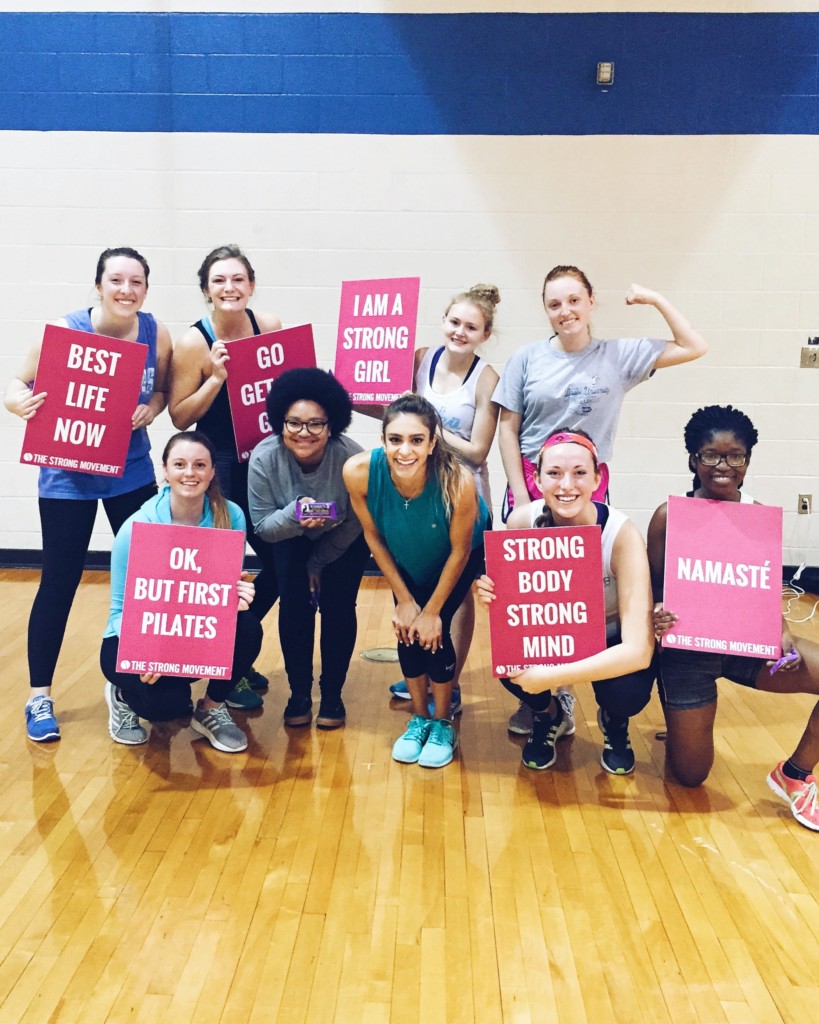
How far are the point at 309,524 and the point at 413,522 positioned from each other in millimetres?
333

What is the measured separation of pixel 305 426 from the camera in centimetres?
301

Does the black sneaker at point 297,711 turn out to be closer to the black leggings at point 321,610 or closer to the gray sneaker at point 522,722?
the black leggings at point 321,610

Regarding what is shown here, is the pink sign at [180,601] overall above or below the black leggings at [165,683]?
above

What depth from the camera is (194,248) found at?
203 inches

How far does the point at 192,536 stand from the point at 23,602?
7.66 ft

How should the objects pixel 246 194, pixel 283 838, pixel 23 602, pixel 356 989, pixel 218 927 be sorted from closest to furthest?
pixel 356 989 → pixel 218 927 → pixel 283 838 → pixel 23 602 → pixel 246 194

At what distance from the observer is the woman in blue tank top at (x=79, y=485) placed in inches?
121

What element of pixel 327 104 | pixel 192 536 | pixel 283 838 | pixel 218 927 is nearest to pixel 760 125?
pixel 327 104

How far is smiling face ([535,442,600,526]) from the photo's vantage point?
268cm

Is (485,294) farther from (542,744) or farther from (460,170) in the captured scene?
(460,170)

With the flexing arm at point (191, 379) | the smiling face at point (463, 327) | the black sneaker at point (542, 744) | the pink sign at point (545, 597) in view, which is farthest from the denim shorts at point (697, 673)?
the flexing arm at point (191, 379)

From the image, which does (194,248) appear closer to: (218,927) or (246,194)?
(246,194)

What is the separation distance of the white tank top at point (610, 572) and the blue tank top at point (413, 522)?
29 cm

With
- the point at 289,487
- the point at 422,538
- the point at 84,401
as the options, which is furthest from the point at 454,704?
the point at 84,401
